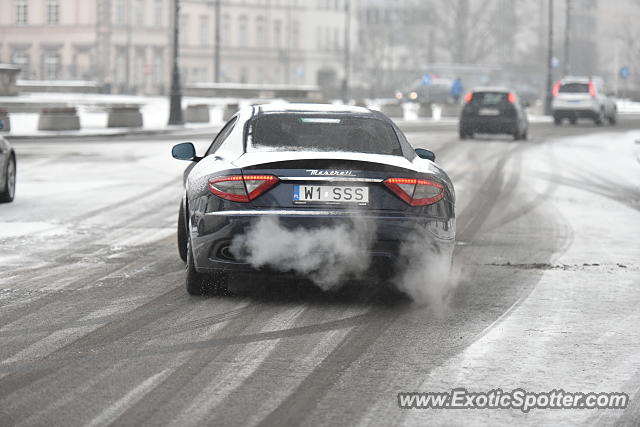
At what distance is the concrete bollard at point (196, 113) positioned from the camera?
4691 cm

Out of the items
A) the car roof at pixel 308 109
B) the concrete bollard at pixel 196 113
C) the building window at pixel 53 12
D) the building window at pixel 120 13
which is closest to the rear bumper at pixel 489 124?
the concrete bollard at pixel 196 113

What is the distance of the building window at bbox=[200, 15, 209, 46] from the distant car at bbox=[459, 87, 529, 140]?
88379 millimetres

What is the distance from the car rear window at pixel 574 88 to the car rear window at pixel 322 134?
39.3 m

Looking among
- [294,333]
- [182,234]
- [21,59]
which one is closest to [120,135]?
[182,234]

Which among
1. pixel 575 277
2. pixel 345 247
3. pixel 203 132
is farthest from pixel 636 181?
pixel 203 132

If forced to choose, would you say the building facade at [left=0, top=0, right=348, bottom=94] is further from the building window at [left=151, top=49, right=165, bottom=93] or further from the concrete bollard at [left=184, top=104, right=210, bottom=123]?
the concrete bollard at [left=184, top=104, right=210, bottom=123]

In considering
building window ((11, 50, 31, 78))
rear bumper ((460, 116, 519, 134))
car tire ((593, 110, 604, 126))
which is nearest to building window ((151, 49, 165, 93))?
building window ((11, 50, 31, 78))

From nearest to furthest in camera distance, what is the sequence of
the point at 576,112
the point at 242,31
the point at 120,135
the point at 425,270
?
1. the point at 425,270
2. the point at 120,135
3. the point at 576,112
4. the point at 242,31

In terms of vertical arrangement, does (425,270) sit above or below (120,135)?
above

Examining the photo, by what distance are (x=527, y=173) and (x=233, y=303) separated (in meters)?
15.2

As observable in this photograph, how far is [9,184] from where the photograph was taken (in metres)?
17.0

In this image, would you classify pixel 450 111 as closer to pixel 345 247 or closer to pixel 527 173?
pixel 527 173

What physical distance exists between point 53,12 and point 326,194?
10714 cm

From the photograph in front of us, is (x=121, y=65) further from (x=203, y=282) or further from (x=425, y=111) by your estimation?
(x=203, y=282)
